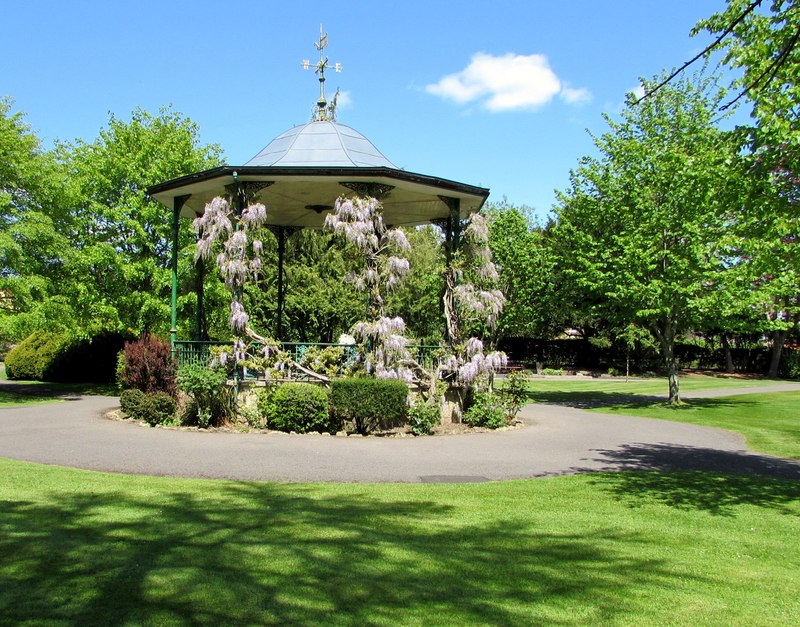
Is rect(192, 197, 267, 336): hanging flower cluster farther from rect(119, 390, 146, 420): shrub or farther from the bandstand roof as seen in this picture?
rect(119, 390, 146, 420): shrub

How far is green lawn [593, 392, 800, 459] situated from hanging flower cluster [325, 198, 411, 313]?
8.55 m

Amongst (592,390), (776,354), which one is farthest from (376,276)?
(776,354)

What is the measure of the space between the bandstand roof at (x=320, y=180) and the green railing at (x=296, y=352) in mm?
3661

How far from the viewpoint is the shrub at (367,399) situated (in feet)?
44.5

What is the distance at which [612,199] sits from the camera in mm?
22359

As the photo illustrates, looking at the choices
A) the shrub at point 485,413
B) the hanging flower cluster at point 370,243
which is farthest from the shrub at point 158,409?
the shrub at point 485,413

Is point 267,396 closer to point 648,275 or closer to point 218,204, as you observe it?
point 218,204

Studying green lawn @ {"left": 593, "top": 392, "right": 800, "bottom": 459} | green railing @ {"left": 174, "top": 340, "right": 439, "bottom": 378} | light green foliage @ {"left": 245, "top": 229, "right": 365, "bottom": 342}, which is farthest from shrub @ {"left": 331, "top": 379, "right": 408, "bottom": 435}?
light green foliage @ {"left": 245, "top": 229, "right": 365, "bottom": 342}

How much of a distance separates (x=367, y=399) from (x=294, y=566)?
28.2 ft

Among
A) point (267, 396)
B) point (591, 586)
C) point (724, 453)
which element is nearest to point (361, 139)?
point (267, 396)

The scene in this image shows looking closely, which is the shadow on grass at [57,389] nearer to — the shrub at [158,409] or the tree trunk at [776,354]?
the shrub at [158,409]

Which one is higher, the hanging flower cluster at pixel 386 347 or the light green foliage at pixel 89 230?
the light green foliage at pixel 89 230

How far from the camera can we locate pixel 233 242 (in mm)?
15195

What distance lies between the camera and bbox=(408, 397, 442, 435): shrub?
46.0ft
